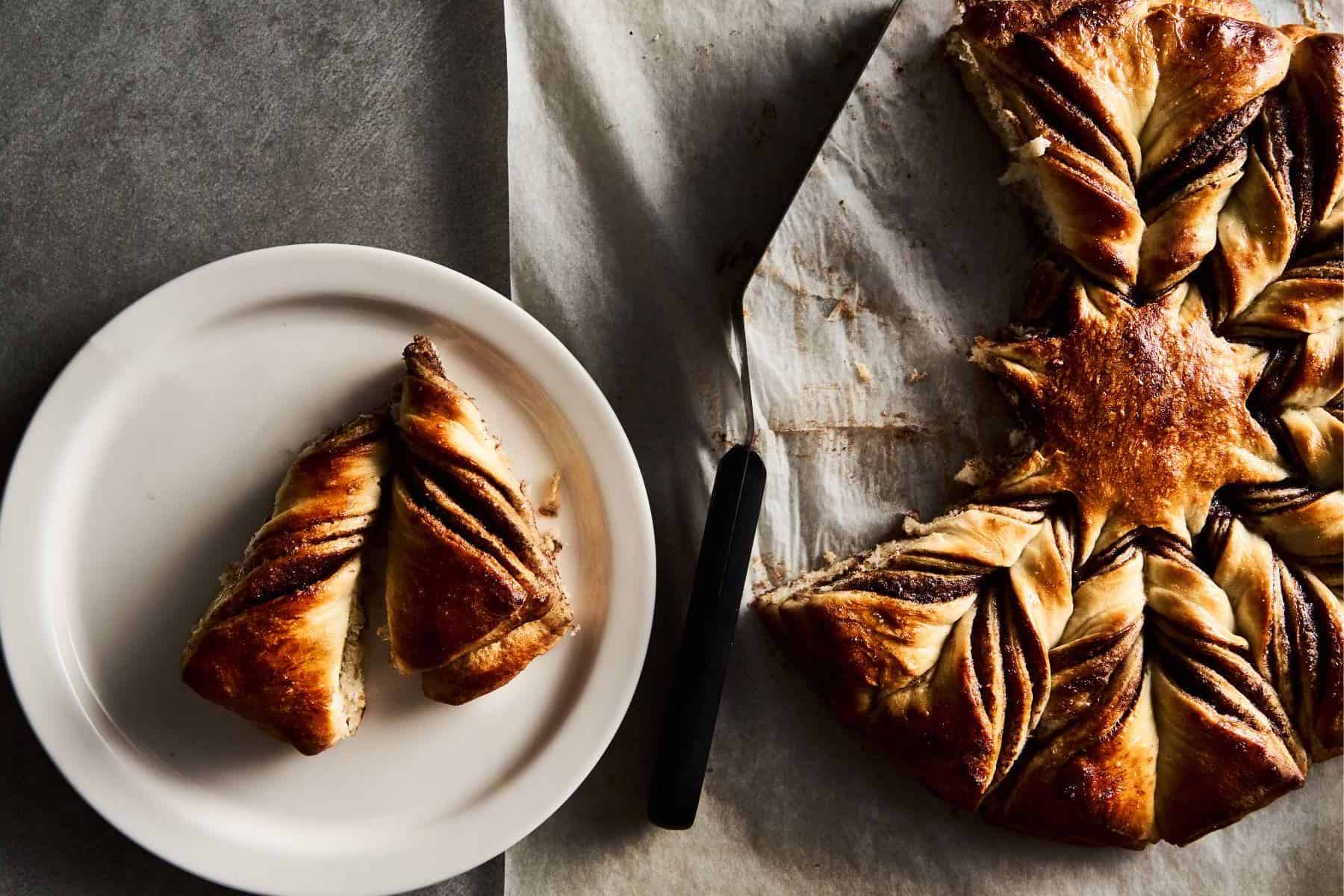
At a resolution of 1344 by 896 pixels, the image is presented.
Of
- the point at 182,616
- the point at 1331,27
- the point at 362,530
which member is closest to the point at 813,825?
the point at 362,530

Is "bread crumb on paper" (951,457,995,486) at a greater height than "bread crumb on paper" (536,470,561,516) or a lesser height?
lesser

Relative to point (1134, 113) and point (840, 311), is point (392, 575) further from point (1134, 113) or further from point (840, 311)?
point (1134, 113)

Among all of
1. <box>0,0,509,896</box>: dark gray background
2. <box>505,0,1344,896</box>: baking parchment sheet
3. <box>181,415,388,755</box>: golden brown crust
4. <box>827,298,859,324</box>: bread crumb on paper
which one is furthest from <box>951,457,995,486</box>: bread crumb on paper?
<box>181,415,388,755</box>: golden brown crust

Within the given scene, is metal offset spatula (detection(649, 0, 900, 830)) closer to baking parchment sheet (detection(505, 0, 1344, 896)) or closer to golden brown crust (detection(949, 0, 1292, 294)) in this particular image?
baking parchment sheet (detection(505, 0, 1344, 896))

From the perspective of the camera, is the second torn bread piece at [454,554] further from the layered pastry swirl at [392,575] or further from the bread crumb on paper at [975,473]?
the bread crumb on paper at [975,473]

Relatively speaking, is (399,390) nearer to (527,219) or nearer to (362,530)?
(362,530)

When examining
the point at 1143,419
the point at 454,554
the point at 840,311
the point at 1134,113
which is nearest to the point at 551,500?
the point at 454,554
